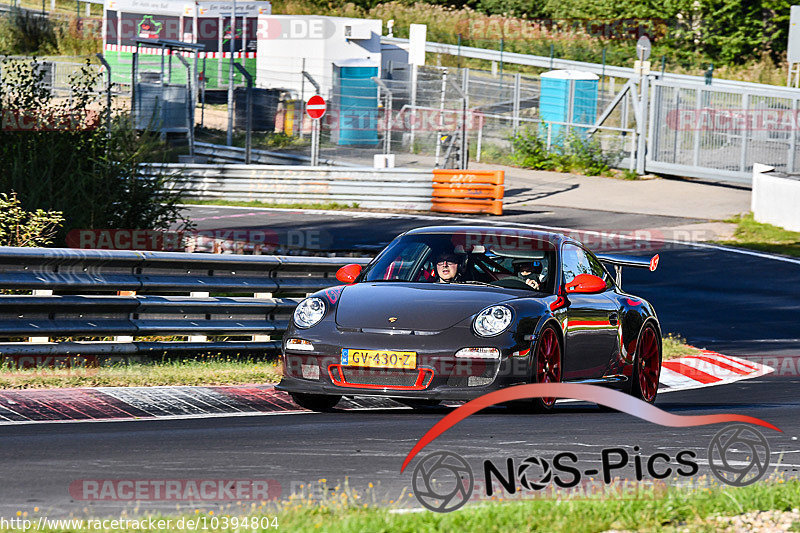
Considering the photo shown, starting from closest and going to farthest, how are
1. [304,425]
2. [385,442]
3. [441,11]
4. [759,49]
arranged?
1. [385,442]
2. [304,425]
3. [759,49]
4. [441,11]

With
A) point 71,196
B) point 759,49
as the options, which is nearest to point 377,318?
point 71,196

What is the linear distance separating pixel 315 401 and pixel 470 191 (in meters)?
19.2

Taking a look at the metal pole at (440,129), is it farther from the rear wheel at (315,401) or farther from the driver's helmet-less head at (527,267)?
the rear wheel at (315,401)

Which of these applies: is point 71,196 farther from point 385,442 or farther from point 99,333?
point 385,442

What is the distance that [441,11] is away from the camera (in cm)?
5969

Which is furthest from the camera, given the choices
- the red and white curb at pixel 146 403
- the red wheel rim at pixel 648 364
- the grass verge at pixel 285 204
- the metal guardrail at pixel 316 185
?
the grass verge at pixel 285 204

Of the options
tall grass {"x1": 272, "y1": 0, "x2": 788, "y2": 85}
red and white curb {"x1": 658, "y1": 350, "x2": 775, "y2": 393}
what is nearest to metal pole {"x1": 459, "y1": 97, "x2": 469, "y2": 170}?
red and white curb {"x1": 658, "y1": 350, "x2": 775, "y2": 393}

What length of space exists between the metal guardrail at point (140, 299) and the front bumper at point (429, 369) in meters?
2.55

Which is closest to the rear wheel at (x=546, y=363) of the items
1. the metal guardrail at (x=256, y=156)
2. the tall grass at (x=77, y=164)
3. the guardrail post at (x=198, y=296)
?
the guardrail post at (x=198, y=296)

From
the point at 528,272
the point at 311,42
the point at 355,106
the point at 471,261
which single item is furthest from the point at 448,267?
the point at 311,42

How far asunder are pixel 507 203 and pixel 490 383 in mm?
21415

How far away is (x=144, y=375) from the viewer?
31.2 ft

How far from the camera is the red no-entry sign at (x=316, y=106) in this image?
103 ft

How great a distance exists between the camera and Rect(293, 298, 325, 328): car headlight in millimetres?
8625
